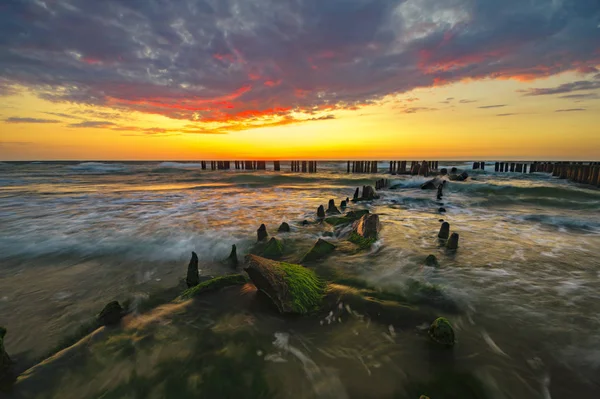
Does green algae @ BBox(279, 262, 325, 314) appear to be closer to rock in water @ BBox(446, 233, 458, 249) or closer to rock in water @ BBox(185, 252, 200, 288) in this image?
rock in water @ BBox(185, 252, 200, 288)

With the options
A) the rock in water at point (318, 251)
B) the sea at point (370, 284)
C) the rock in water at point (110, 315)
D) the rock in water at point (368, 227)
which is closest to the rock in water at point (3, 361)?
the sea at point (370, 284)

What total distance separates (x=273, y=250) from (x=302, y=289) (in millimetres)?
2827

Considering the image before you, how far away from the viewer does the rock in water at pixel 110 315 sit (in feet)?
13.4

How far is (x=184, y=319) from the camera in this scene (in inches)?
167

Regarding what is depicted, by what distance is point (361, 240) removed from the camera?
26.3 ft

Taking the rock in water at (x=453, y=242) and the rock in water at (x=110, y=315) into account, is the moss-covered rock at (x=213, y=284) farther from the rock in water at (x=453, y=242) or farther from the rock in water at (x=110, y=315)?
the rock in water at (x=453, y=242)

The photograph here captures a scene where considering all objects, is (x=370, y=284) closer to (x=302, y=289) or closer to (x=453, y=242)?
(x=302, y=289)

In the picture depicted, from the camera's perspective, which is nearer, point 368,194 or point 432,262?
point 432,262

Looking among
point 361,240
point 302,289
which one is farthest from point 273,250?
point 302,289

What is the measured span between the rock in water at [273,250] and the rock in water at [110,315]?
3.59m

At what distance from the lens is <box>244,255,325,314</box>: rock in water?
4.38m

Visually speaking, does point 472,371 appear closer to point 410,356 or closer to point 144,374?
point 410,356

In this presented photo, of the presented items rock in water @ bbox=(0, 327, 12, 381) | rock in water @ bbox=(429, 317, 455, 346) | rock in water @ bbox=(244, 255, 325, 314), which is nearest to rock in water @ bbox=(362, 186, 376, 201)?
rock in water @ bbox=(244, 255, 325, 314)

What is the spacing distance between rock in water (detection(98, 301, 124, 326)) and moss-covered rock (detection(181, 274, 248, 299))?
0.99 metres
